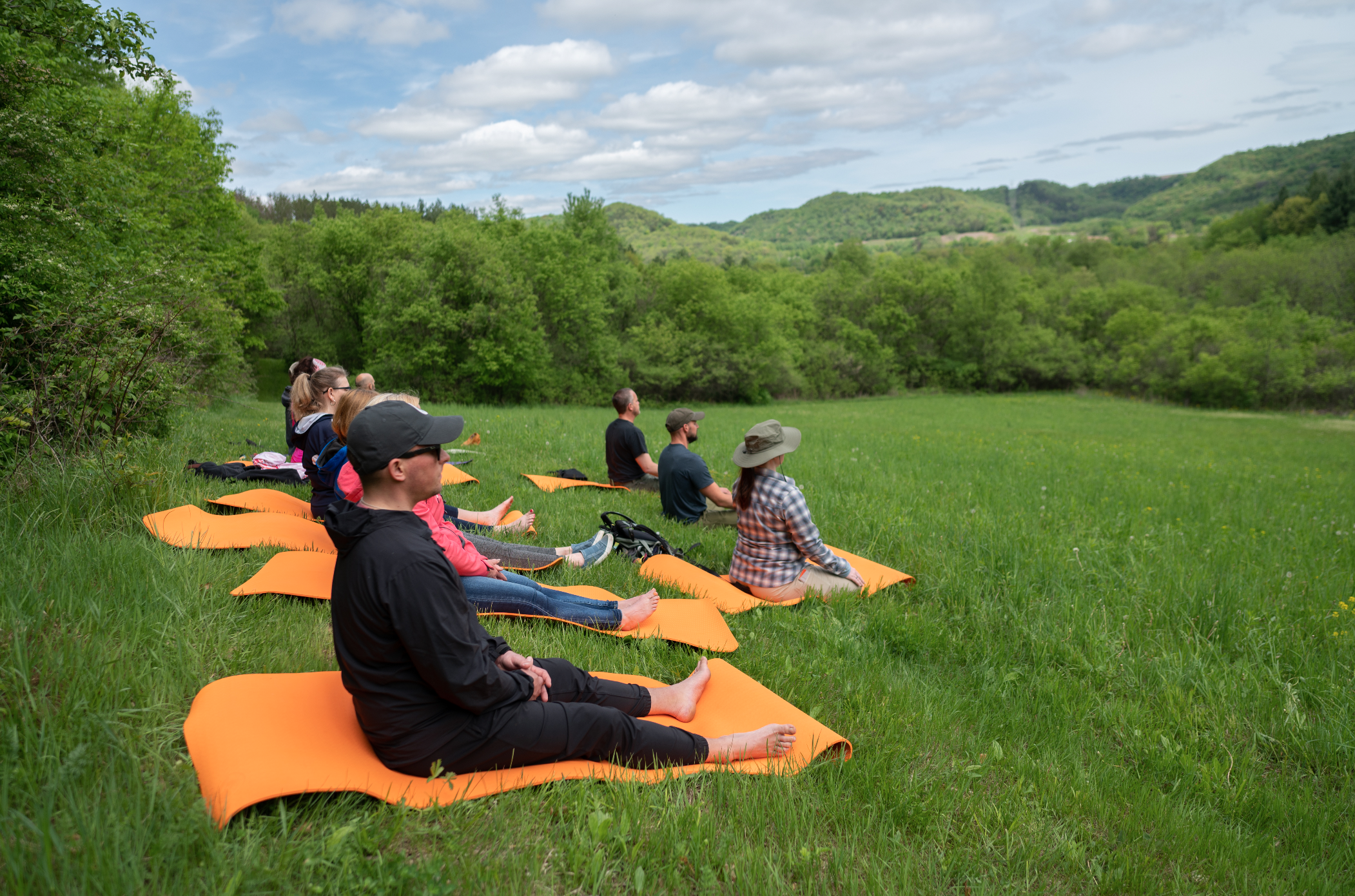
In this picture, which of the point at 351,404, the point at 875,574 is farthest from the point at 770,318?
the point at 351,404

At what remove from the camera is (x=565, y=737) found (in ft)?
10.2

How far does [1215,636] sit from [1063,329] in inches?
2997

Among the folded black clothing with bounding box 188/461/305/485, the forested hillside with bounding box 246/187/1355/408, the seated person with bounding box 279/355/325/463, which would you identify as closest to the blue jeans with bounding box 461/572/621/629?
the seated person with bounding box 279/355/325/463

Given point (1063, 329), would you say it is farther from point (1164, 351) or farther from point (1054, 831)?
point (1054, 831)

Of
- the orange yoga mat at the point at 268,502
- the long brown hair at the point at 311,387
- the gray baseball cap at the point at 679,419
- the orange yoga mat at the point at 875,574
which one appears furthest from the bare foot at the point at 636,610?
the long brown hair at the point at 311,387

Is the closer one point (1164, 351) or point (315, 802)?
point (315, 802)

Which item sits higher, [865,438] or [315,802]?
[315,802]

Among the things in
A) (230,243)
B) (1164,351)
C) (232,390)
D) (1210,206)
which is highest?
(1210,206)

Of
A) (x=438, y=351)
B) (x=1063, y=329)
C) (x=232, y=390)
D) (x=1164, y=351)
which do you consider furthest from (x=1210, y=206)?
(x=232, y=390)

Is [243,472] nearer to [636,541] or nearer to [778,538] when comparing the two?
[636,541]

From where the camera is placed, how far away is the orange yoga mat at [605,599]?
4703mm

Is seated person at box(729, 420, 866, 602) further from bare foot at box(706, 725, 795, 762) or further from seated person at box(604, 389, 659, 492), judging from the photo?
seated person at box(604, 389, 659, 492)

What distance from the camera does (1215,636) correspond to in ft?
18.0

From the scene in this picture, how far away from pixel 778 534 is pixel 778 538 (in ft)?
0.13
